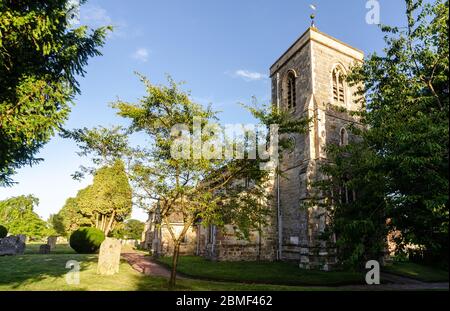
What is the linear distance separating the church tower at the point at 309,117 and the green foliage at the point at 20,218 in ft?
142

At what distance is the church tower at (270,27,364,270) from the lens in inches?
770

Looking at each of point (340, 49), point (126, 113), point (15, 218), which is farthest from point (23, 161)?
point (15, 218)

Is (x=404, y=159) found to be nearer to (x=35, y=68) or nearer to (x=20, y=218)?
(x=35, y=68)

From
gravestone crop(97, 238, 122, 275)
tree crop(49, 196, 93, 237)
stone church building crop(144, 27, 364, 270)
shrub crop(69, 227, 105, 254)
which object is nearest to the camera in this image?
gravestone crop(97, 238, 122, 275)

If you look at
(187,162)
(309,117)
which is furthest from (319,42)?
(187,162)

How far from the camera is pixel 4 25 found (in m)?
7.82

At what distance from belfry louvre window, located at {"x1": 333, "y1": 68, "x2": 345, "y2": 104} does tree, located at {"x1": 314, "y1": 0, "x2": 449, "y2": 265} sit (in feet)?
35.3

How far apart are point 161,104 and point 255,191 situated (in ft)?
18.7

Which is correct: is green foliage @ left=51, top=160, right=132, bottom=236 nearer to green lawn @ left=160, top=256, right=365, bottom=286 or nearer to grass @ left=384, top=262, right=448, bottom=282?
green lawn @ left=160, top=256, right=365, bottom=286

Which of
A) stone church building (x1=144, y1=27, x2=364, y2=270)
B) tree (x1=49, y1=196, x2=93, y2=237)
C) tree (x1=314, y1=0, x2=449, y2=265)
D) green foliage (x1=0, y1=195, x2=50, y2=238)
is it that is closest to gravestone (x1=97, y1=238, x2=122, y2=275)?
stone church building (x1=144, y1=27, x2=364, y2=270)

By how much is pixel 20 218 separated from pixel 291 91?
47.7 m

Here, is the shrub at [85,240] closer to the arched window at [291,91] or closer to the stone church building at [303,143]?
the stone church building at [303,143]

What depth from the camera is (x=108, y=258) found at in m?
13.9

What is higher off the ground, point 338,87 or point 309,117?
point 338,87
